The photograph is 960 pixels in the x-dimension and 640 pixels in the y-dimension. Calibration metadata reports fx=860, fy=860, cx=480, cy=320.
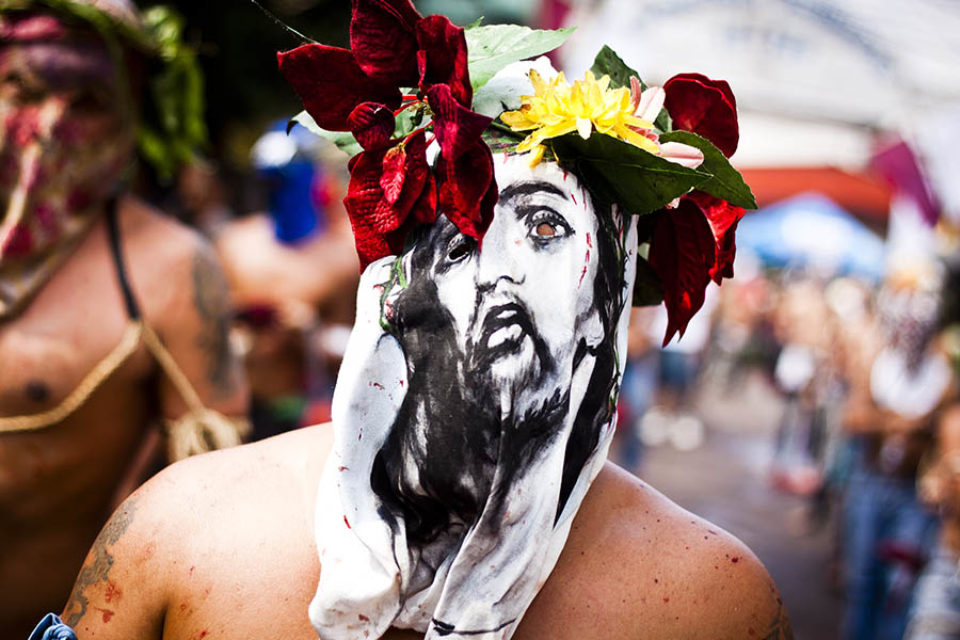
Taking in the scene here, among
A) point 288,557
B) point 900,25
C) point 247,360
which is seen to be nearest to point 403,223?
point 288,557

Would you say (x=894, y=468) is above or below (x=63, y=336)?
below

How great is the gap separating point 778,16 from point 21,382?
21.7 metres

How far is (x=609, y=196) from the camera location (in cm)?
137

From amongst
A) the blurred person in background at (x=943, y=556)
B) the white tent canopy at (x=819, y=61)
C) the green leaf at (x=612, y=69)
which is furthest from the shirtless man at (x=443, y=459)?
the white tent canopy at (x=819, y=61)

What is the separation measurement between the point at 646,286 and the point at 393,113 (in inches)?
23.4

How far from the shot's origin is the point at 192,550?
4.42ft

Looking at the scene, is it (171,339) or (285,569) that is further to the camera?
(171,339)

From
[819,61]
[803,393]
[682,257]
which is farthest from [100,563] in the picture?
[819,61]

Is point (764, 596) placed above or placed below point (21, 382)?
above

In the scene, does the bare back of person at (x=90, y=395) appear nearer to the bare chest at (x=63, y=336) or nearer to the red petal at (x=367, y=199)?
the bare chest at (x=63, y=336)

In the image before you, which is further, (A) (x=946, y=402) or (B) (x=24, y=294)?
(A) (x=946, y=402)

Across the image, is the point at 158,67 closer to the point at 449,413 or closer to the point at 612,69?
the point at 612,69

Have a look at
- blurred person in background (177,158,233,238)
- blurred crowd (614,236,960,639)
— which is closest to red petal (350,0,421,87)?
blurred crowd (614,236,960,639)

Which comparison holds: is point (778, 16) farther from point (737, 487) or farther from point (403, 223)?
point (403, 223)
